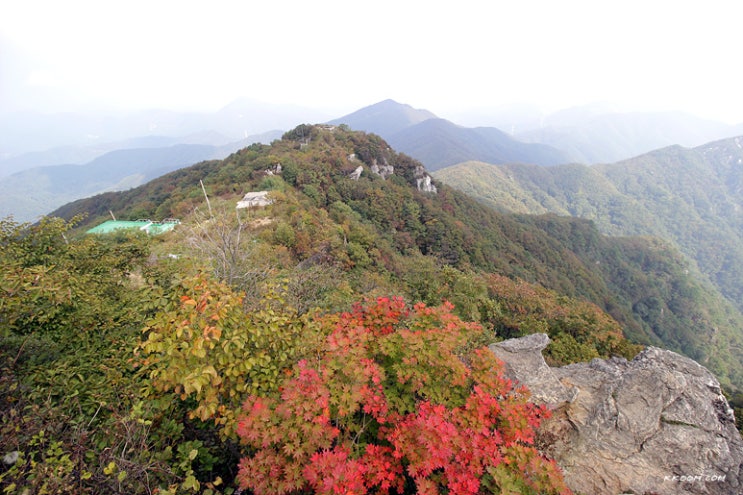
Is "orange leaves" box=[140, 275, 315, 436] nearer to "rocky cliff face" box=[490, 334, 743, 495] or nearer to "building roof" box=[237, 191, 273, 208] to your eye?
"rocky cliff face" box=[490, 334, 743, 495]

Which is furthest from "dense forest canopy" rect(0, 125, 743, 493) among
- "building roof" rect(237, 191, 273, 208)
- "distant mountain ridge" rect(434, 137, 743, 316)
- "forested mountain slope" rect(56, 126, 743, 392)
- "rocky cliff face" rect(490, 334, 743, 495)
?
"distant mountain ridge" rect(434, 137, 743, 316)

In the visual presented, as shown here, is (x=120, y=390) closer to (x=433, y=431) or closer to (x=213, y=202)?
(x=433, y=431)

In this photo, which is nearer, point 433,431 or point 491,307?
point 433,431

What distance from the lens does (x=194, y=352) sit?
361cm

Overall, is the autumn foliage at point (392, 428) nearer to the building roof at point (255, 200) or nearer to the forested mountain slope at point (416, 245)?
the forested mountain slope at point (416, 245)

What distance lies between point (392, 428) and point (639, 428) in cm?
596

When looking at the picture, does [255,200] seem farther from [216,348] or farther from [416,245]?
[216,348]

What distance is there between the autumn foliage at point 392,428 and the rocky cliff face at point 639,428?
1642mm

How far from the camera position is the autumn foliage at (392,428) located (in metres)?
3.64

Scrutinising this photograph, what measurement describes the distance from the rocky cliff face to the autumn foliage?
5.39ft

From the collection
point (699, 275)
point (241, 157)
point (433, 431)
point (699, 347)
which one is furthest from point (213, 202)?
point (699, 275)

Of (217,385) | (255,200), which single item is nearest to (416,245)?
(255,200)

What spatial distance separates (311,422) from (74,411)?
10.7ft

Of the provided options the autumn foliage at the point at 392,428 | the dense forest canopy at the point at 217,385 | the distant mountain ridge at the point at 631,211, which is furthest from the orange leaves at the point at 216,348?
the distant mountain ridge at the point at 631,211
